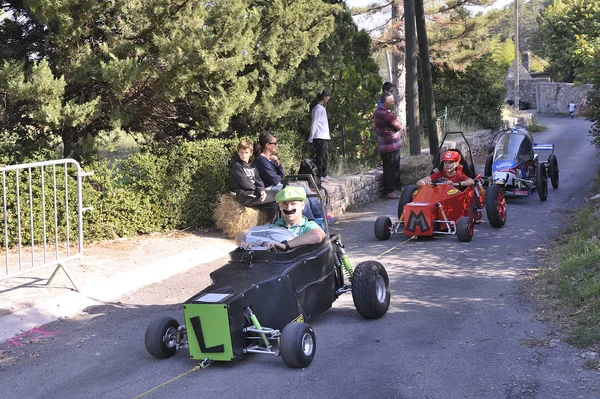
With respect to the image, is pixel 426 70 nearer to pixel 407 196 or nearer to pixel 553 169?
pixel 553 169

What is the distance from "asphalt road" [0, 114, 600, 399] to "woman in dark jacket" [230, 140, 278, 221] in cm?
210

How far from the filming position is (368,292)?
23.6 feet

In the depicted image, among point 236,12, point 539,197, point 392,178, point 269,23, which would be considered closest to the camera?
point 236,12

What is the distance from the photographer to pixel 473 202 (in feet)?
39.7

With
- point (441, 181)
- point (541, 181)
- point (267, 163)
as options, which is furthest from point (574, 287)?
point (541, 181)

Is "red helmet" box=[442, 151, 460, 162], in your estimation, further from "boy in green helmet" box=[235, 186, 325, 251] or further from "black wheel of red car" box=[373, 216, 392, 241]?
"boy in green helmet" box=[235, 186, 325, 251]

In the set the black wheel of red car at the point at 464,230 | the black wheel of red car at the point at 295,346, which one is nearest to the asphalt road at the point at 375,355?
the black wheel of red car at the point at 295,346

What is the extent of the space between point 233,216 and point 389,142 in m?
5.06

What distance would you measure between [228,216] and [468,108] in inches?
683

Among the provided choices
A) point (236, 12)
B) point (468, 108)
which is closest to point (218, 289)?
→ point (236, 12)

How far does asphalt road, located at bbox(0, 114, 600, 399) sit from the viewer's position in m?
5.58

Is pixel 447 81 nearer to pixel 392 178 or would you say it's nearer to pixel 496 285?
pixel 392 178

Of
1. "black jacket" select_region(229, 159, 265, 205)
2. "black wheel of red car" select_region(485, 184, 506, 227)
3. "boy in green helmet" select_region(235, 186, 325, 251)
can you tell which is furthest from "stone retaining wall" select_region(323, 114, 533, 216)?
"boy in green helmet" select_region(235, 186, 325, 251)

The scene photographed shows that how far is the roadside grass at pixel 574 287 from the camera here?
6531mm
